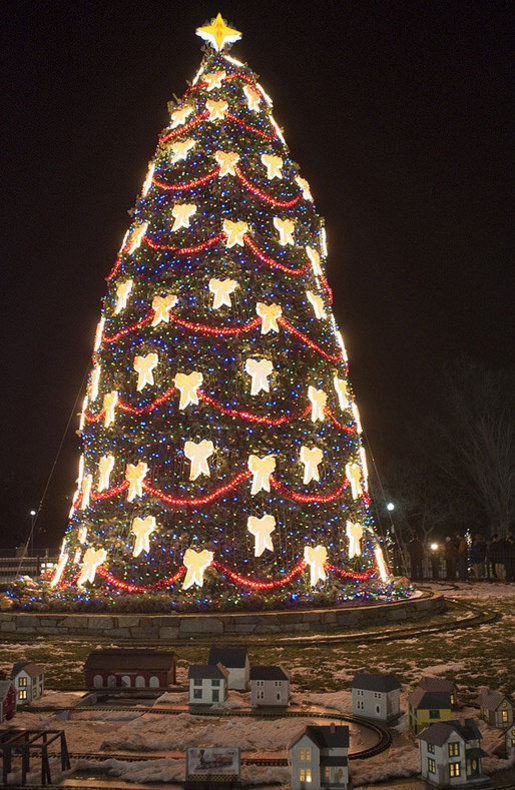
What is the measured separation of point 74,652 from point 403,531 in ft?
107

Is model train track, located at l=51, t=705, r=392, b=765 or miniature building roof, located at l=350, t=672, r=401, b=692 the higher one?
miniature building roof, located at l=350, t=672, r=401, b=692

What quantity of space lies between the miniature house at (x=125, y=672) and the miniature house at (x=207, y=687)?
73 cm

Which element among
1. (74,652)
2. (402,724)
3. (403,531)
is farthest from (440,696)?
(403,531)

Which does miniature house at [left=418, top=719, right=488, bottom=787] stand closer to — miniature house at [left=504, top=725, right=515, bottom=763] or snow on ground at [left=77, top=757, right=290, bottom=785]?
miniature house at [left=504, top=725, right=515, bottom=763]

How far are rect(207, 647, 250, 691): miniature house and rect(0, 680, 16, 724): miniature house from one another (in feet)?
5.76

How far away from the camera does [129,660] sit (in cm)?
698

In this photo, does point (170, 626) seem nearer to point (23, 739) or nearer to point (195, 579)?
point (195, 579)

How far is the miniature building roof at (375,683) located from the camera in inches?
227

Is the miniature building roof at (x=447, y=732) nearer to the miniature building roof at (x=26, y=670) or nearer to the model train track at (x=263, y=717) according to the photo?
the model train track at (x=263, y=717)

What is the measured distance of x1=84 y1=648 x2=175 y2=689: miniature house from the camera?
691cm

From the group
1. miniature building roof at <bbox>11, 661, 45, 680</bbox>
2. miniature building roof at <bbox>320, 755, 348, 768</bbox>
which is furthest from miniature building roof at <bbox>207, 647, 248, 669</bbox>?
miniature building roof at <bbox>320, 755, 348, 768</bbox>

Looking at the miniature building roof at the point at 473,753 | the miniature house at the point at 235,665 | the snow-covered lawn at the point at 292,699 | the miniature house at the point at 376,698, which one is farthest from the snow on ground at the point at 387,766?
the miniature house at the point at 235,665

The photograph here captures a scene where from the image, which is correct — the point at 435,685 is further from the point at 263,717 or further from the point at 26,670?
the point at 26,670

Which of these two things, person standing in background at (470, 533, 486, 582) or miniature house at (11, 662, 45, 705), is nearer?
miniature house at (11, 662, 45, 705)
